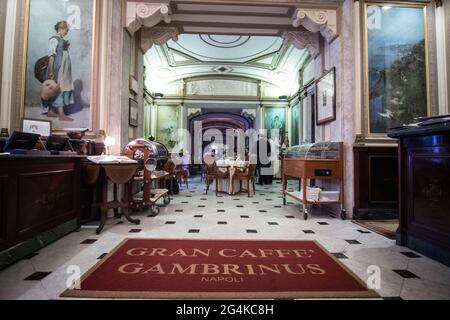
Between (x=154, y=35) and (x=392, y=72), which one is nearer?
(x=392, y=72)

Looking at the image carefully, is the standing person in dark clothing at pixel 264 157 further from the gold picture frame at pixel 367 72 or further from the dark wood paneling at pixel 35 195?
the dark wood paneling at pixel 35 195

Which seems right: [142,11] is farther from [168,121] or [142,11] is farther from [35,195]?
[168,121]

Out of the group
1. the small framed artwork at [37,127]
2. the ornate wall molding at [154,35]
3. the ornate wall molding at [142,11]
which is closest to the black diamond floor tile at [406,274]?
the small framed artwork at [37,127]

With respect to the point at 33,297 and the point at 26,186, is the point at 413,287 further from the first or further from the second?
the point at 26,186

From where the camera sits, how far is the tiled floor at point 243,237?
1863 millimetres

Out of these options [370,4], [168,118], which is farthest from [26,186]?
[168,118]

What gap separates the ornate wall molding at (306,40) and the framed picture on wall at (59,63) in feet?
13.4

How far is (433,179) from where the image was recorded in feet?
7.95

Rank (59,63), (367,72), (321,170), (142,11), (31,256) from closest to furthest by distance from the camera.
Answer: (31,256)
(59,63)
(321,170)
(367,72)
(142,11)

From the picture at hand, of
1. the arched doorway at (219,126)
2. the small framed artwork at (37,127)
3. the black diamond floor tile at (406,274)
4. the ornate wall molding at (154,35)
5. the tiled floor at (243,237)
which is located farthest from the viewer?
the arched doorway at (219,126)

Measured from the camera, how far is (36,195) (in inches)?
101

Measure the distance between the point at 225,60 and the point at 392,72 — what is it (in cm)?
693

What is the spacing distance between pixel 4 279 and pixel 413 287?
325cm

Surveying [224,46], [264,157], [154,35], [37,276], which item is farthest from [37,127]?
[264,157]
